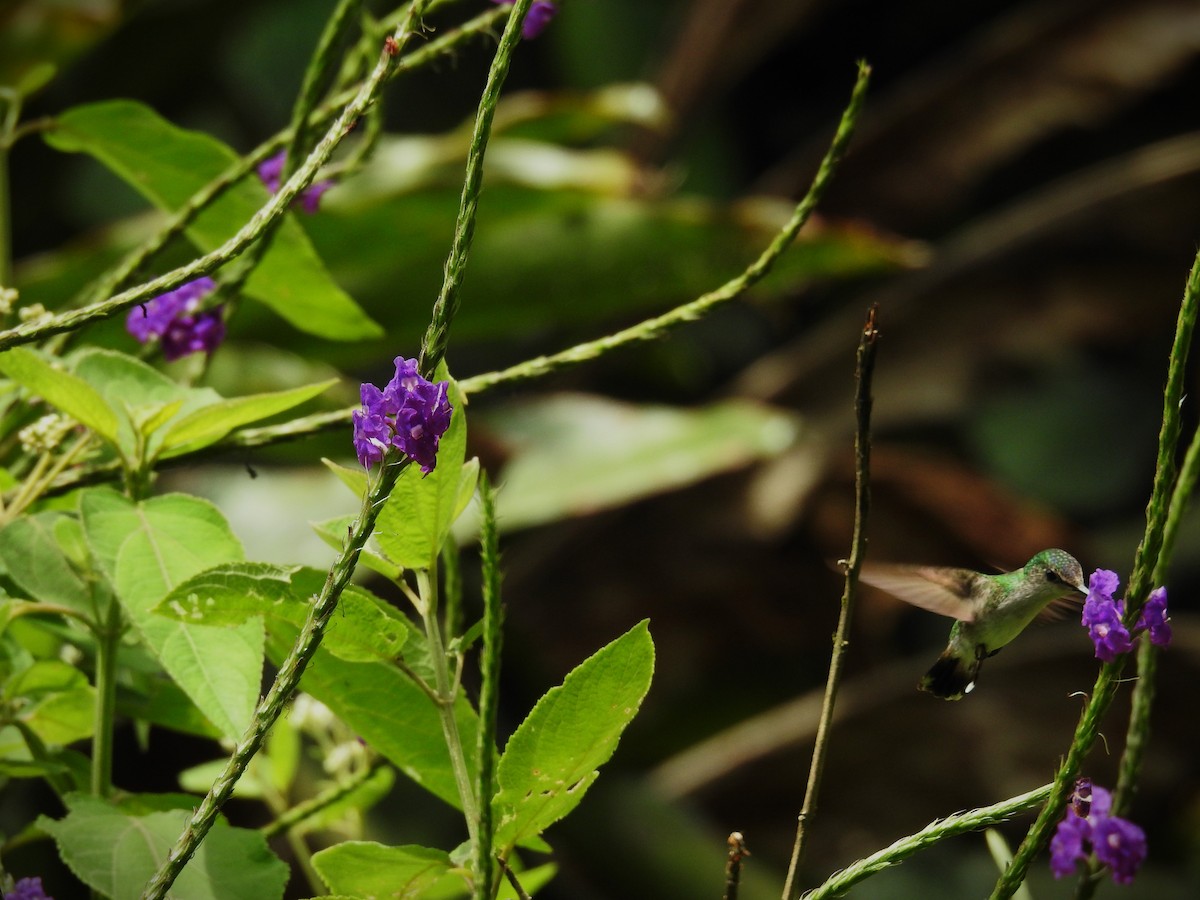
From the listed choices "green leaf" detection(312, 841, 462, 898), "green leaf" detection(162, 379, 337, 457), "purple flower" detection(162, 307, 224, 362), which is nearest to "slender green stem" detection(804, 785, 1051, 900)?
"green leaf" detection(312, 841, 462, 898)

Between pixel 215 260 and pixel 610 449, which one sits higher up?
pixel 610 449

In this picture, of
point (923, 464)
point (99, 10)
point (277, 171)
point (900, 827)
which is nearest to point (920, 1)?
point (923, 464)

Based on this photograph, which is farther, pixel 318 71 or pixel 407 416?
pixel 318 71

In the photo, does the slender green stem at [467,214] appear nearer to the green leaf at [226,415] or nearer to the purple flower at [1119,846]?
the green leaf at [226,415]

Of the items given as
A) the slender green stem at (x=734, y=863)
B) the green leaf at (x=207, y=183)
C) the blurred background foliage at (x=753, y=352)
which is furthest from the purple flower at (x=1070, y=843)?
the blurred background foliage at (x=753, y=352)

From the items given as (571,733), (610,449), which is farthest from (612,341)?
(610,449)

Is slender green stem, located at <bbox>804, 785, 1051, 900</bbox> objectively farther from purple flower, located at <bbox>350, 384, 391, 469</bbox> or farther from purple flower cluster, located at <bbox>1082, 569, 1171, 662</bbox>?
purple flower, located at <bbox>350, 384, 391, 469</bbox>

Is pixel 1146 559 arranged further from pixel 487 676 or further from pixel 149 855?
pixel 149 855
